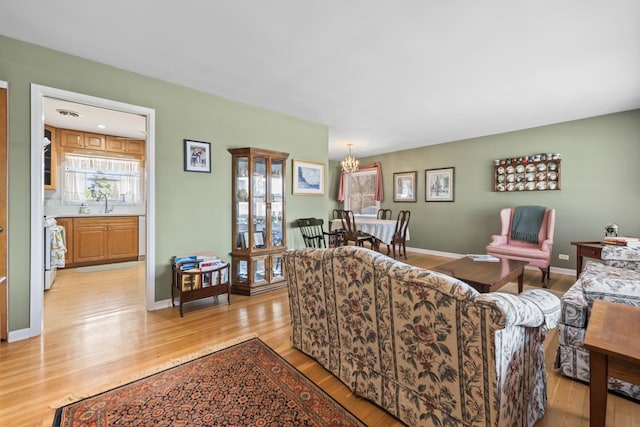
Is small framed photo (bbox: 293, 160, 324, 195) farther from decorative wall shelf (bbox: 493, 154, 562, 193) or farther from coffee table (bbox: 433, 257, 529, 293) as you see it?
decorative wall shelf (bbox: 493, 154, 562, 193)

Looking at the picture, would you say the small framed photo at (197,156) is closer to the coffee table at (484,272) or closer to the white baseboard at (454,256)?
the coffee table at (484,272)

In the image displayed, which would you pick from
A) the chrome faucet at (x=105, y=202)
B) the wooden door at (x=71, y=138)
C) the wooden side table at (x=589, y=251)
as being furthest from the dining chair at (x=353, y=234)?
the wooden door at (x=71, y=138)

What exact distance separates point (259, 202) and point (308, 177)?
1.10 meters

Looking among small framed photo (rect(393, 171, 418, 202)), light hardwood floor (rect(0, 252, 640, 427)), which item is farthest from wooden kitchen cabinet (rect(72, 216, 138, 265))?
small framed photo (rect(393, 171, 418, 202))

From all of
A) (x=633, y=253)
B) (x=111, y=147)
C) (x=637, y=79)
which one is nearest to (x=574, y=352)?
(x=633, y=253)

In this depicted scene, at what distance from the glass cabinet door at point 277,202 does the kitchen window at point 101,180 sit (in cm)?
368

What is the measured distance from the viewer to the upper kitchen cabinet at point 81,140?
4762 mm

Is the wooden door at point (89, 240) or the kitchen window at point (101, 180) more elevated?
the kitchen window at point (101, 180)

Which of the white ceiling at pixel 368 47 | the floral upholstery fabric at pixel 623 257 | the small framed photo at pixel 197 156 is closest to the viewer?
the white ceiling at pixel 368 47

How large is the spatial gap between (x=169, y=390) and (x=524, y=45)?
147 inches

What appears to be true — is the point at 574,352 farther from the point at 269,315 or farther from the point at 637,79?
the point at 637,79

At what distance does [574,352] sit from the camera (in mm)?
1752

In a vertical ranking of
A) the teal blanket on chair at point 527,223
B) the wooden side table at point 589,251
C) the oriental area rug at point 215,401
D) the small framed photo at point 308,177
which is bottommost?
the oriental area rug at point 215,401

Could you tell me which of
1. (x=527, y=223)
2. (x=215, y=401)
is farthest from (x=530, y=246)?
(x=215, y=401)
